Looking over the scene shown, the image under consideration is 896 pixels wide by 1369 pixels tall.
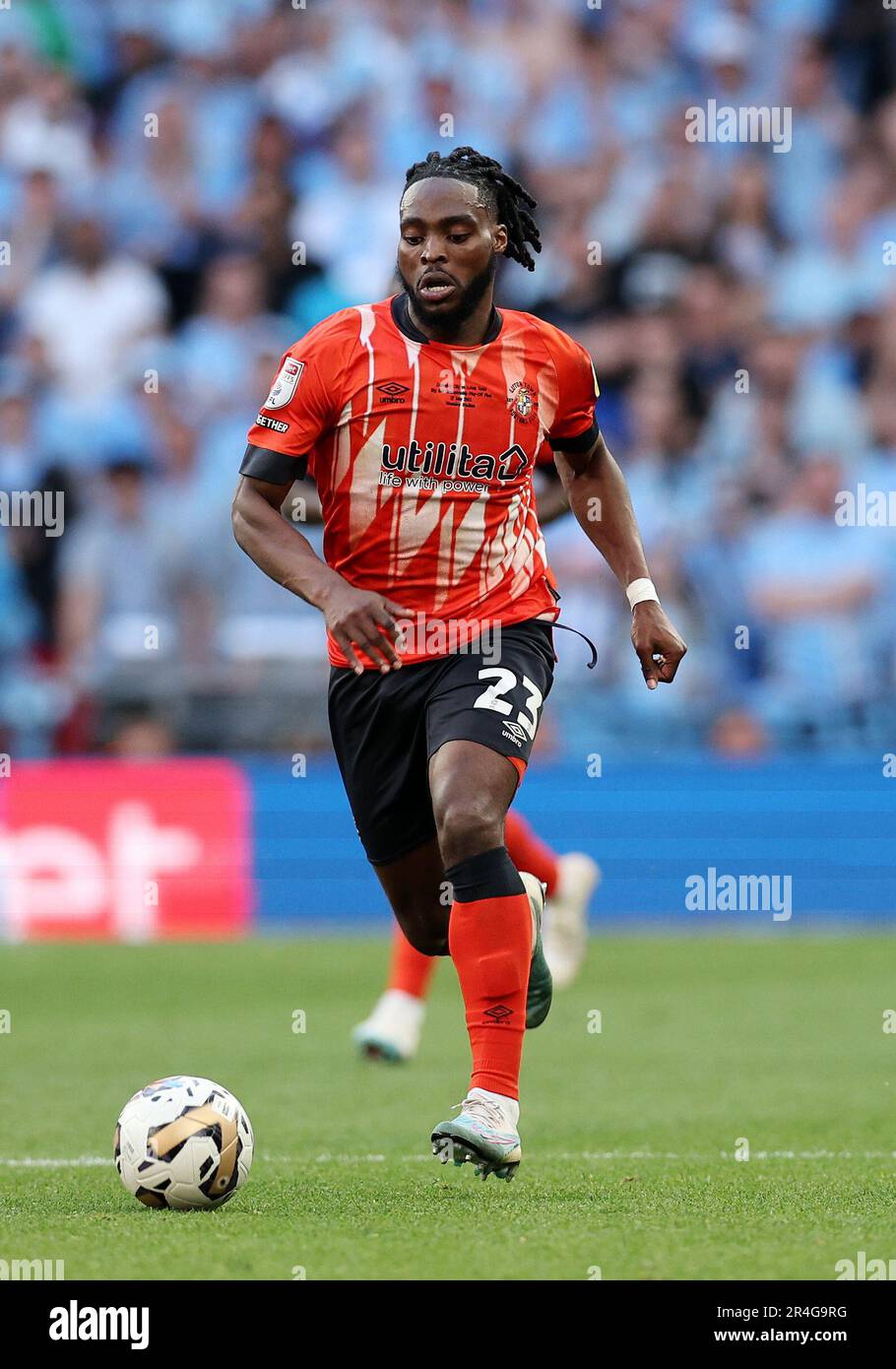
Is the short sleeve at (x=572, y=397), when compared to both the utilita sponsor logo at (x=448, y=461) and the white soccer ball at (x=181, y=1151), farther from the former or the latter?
the white soccer ball at (x=181, y=1151)

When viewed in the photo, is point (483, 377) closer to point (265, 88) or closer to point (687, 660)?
point (687, 660)

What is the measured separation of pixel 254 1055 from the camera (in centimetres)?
820

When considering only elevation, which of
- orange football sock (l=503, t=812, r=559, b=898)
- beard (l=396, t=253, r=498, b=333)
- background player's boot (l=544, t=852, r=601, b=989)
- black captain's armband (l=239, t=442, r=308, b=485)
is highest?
beard (l=396, t=253, r=498, b=333)

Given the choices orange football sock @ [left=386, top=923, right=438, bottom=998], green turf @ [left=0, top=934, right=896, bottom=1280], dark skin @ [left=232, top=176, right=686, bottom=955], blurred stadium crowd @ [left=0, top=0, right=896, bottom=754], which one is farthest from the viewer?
blurred stadium crowd @ [left=0, top=0, right=896, bottom=754]

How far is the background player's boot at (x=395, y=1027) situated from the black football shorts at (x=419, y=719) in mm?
2284

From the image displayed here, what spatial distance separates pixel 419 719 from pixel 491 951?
0.69 meters

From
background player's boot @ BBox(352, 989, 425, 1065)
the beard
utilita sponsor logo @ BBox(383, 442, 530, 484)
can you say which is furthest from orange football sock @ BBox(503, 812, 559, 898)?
the beard

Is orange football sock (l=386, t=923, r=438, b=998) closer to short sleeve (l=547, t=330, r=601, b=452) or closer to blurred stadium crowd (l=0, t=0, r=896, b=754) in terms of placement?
short sleeve (l=547, t=330, r=601, b=452)

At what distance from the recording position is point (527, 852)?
7887 mm

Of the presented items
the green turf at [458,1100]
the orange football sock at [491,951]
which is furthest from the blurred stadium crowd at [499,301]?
the orange football sock at [491,951]

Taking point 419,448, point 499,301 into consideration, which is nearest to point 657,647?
point 419,448

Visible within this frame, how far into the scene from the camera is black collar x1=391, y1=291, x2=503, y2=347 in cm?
530
